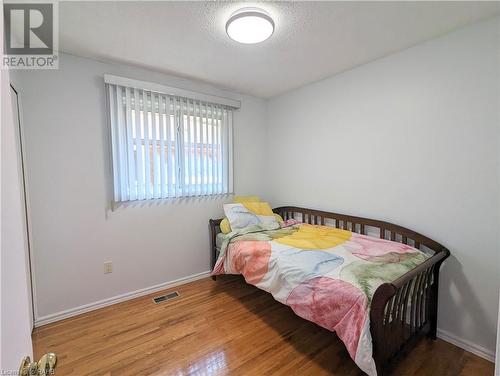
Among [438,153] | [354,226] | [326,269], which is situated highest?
[438,153]

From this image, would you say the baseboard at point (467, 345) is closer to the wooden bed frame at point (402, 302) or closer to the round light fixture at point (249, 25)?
the wooden bed frame at point (402, 302)

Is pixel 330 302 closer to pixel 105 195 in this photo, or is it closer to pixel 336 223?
pixel 336 223

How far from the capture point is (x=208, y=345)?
1.79 metres

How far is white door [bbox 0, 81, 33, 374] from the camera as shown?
522mm

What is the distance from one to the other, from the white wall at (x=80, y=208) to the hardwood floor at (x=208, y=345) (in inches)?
11.6

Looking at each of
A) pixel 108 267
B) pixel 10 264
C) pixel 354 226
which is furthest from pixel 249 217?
pixel 10 264

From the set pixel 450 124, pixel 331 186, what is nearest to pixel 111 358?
pixel 331 186

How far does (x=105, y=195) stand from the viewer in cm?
230

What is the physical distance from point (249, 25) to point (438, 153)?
70.5 inches

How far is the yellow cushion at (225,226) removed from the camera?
275cm

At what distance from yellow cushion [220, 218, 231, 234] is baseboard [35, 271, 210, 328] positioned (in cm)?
68

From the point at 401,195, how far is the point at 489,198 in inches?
22.4

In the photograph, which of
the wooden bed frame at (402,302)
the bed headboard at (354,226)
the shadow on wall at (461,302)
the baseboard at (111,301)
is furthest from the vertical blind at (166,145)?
the shadow on wall at (461,302)

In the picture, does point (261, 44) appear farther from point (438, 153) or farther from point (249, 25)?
point (438, 153)
